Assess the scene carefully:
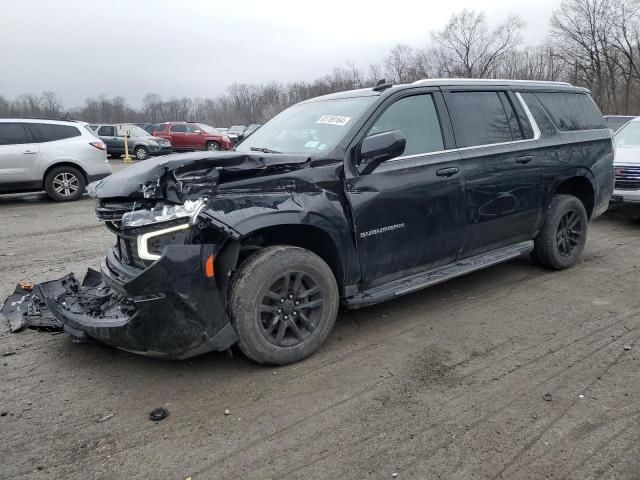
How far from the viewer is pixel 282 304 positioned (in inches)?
138

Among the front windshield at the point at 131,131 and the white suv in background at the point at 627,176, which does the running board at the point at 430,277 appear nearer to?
the white suv in background at the point at 627,176

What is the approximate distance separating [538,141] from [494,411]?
308cm

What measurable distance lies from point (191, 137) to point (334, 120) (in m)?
25.6

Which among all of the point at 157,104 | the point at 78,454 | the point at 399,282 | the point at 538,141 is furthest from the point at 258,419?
the point at 157,104

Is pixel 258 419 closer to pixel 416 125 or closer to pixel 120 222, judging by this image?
pixel 120 222

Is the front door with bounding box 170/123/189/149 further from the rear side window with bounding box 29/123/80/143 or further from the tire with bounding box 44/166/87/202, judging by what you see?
the tire with bounding box 44/166/87/202

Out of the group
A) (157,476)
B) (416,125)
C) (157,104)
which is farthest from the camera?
(157,104)

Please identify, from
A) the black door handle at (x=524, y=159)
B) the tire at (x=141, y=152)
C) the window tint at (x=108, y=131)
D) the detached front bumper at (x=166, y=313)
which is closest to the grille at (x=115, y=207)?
the detached front bumper at (x=166, y=313)

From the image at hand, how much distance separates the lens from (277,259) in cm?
340


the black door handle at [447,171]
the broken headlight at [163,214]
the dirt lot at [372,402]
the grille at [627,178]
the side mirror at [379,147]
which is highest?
the side mirror at [379,147]

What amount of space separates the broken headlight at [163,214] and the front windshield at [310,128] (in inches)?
44.2

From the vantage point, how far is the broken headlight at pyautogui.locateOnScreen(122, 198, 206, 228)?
3.10 m

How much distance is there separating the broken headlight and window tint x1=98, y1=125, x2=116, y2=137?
25.2m

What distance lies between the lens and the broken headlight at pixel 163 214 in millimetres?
3098
